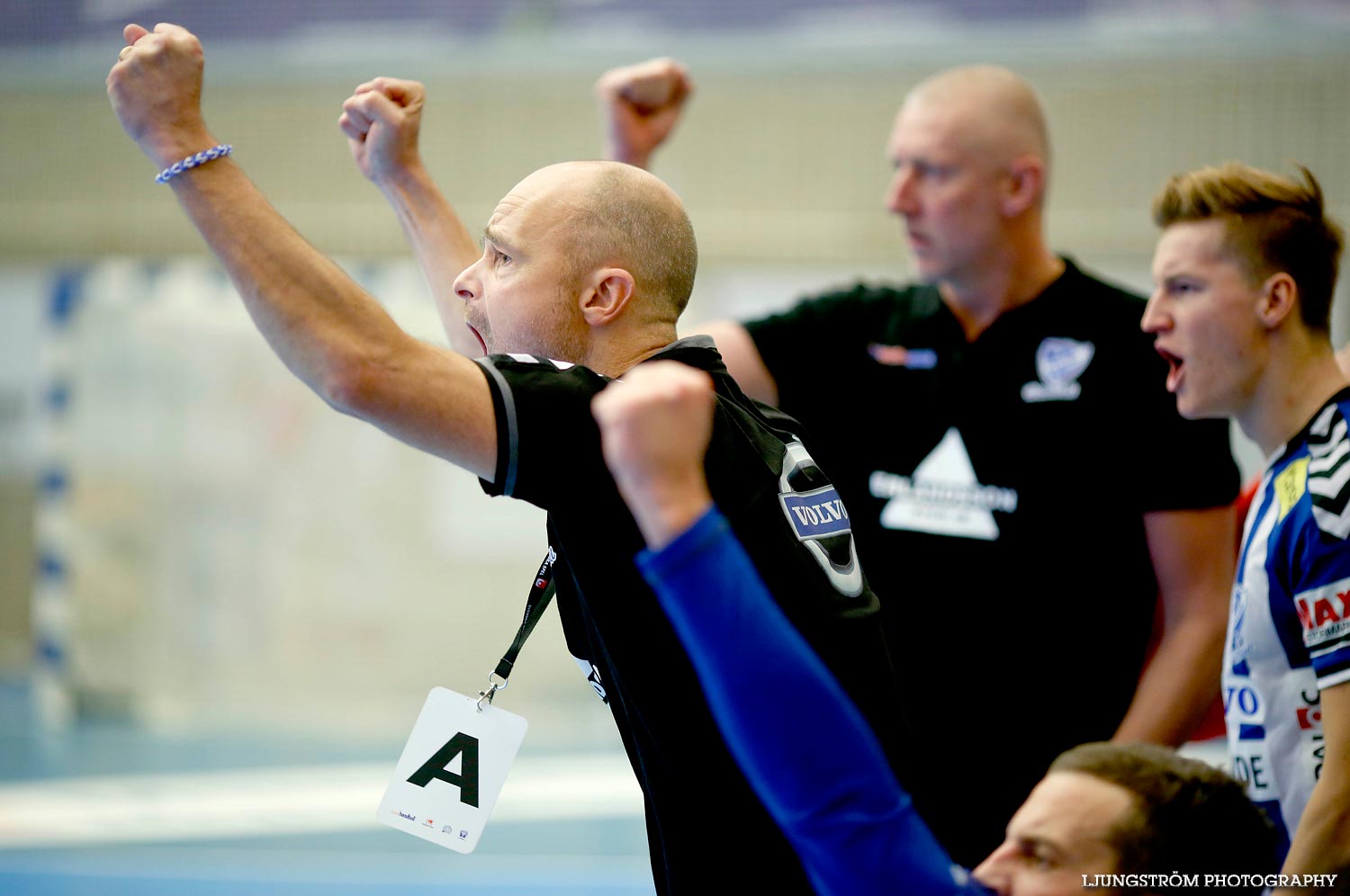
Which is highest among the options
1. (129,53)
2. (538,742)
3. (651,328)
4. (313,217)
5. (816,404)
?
(313,217)

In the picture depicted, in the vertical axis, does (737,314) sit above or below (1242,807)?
above

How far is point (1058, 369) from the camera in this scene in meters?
2.85

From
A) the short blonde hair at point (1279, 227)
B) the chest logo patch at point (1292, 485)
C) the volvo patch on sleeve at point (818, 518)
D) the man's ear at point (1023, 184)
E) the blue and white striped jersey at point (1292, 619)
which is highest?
the man's ear at point (1023, 184)

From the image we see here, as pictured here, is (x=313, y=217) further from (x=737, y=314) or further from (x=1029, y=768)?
(x=1029, y=768)

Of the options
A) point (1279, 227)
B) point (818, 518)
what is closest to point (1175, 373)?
point (1279, 227)

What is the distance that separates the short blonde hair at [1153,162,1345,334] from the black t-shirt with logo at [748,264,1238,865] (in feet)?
1.48

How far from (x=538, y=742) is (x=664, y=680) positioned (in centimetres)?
716

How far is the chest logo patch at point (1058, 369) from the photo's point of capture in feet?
9.26

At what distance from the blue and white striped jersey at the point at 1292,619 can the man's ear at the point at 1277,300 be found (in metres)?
0.18

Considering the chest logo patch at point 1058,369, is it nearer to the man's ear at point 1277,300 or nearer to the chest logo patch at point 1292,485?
the man's ear at point 1277,300

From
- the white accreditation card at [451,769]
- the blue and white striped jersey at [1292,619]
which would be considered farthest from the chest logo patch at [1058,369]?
the white accreditation card at [451,769]

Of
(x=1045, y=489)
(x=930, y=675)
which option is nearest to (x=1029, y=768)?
(x=930, y=675)

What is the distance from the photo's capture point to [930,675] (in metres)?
2.76

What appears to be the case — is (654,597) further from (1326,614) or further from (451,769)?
(1326,614)
